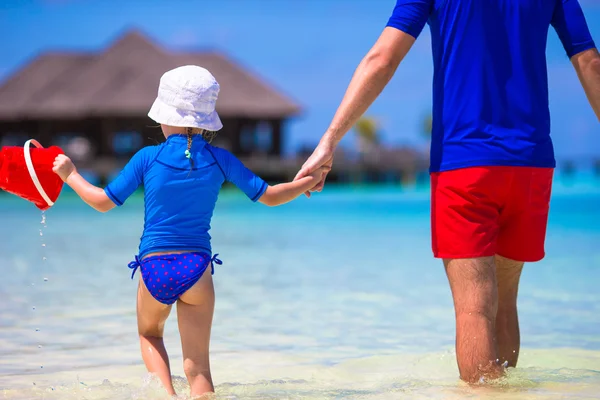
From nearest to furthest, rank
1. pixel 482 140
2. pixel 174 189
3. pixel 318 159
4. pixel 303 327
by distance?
1. pixel 482 140
2. pixel 174 189
3. pixel 318 159
4. pixel 303 327

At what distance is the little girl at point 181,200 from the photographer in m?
3.39

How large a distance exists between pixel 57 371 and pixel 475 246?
2473 mm

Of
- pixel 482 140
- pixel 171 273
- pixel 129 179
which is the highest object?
pixel 482 140

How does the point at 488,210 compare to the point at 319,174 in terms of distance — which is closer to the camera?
the point at 488,210

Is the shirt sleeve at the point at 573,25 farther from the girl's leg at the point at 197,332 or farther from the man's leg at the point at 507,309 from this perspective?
the girl's leg at the point at 197,332

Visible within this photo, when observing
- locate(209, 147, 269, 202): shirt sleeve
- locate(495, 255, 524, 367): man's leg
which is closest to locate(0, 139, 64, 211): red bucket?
locate(209, 147, 269, 202): shirt sleeve

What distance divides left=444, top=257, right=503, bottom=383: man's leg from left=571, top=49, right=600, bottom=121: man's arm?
32.0 inches

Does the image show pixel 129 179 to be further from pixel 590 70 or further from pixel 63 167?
pixel 590 70

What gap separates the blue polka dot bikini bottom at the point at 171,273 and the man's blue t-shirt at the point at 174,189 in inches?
1.7

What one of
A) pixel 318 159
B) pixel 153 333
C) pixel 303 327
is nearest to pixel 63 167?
pixel 153 333

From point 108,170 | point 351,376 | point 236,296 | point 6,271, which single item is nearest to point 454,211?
point 351,376

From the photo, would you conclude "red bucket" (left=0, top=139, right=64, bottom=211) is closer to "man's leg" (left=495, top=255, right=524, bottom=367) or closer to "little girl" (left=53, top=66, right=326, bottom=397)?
"little girl" (left=53, top=66, right=326, bottom=397)

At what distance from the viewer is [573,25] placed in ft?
11.5

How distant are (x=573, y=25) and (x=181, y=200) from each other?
1690 millimetres
